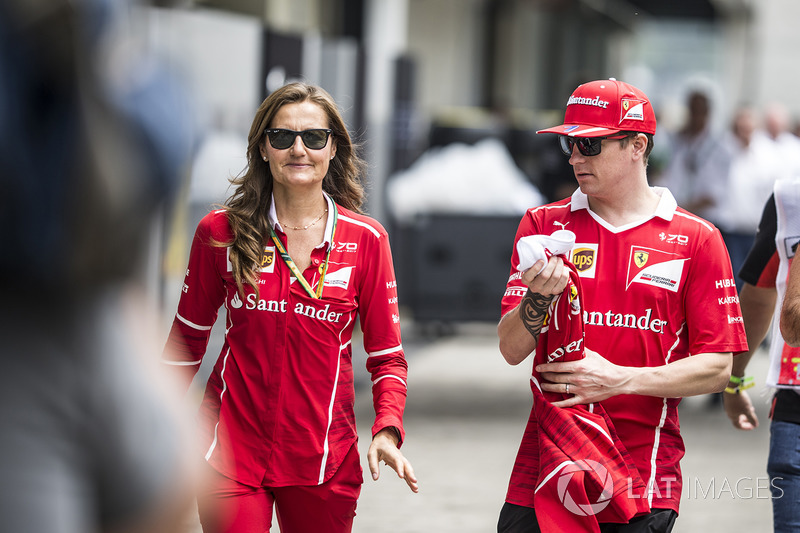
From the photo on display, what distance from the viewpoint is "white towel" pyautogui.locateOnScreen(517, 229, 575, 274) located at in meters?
3.01

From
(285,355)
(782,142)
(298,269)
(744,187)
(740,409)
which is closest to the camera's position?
(285,355)

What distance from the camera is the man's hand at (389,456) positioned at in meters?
3.23

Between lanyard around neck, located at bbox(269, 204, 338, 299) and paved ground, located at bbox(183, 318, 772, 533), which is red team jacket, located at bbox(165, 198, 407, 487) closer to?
lanyard around neck, located at bbox(269, 204, 338, 299)

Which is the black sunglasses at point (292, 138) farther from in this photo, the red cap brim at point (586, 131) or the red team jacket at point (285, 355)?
the red cap brim at point (586, 131)

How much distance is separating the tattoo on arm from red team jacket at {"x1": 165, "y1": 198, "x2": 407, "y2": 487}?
18.5 inches

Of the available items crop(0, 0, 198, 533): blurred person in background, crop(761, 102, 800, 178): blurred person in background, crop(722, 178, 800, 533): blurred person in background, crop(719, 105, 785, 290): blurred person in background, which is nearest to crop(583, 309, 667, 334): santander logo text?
crop(722, 178, 800, 533): blurred person in background

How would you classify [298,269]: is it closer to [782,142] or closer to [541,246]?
[541,246]

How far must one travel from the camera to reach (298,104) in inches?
139

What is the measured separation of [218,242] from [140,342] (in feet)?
5.74

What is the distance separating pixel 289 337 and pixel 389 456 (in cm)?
44

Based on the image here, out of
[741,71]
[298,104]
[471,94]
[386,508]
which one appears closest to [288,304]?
[298,104]

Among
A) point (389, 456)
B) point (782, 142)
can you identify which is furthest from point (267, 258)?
point (782, 142)

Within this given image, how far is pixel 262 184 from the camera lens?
3.58 meters

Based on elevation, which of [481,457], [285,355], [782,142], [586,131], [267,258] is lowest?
[481,457]
